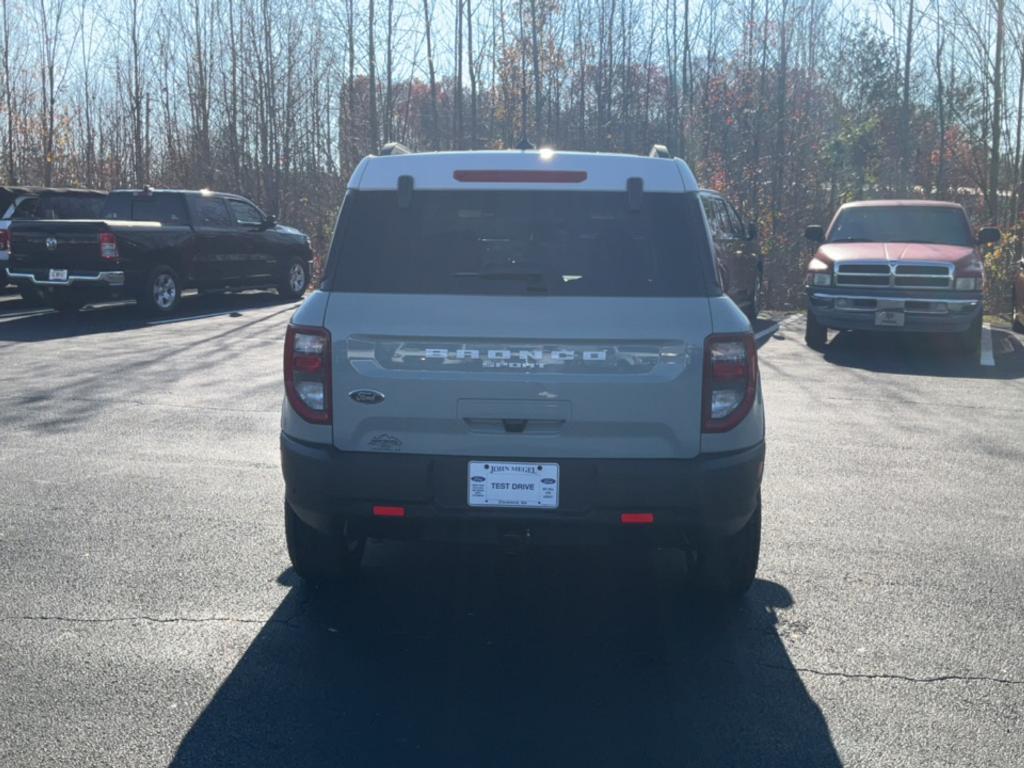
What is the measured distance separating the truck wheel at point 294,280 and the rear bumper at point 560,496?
57.1ft

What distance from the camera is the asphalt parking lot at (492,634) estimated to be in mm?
3691

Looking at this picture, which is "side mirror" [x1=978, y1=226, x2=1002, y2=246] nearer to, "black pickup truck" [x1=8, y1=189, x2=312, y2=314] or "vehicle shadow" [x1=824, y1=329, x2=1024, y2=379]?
"vehicle shadow" [x1=824, y1=329, x2=1024, y2=379]

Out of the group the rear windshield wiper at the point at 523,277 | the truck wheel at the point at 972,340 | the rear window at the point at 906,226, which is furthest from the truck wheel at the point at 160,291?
the rear windshield wiper at the point at 523,277

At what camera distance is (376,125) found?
27203 mm

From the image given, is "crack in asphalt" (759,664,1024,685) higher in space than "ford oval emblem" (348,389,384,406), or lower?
lower

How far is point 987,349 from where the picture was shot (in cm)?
1490

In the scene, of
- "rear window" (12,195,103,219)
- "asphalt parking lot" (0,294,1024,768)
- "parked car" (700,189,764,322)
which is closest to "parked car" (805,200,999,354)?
"parked car" (700,189,764,322)

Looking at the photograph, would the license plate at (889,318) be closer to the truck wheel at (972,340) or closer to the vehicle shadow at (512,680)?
the truck wheel at (972,340)

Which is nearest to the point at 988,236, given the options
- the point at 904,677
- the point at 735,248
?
the point at 735,248

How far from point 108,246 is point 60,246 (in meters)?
0.70

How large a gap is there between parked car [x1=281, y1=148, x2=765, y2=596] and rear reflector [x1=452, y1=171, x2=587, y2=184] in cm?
20

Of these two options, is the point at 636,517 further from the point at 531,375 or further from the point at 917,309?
the point at 917,309

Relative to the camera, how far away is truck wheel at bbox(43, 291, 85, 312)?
17656 mm

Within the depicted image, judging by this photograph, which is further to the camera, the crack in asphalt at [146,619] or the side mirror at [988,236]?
the side mirror at [988,236]
